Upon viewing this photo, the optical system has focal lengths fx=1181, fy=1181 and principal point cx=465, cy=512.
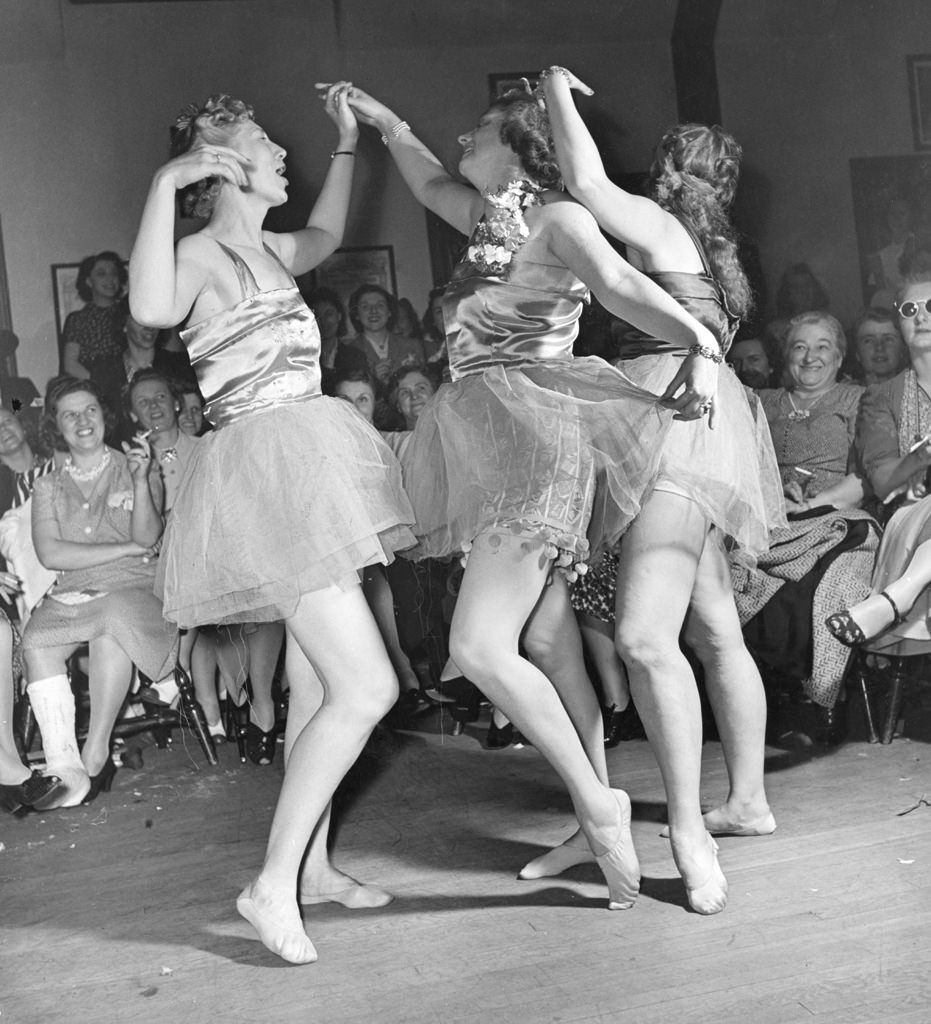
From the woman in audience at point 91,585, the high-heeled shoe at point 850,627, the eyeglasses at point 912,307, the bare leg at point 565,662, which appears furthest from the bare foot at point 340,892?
the eyeglasses at point 912,307

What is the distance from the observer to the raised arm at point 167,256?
87.0 inches

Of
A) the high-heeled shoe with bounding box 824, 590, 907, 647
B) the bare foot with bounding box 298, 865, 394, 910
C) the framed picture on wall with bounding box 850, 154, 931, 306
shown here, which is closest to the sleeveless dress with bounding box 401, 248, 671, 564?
the bare foot with bounding box 298, 865, 394, 910

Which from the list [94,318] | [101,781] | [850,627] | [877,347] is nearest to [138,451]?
[94,318]

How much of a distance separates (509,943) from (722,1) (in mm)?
3102

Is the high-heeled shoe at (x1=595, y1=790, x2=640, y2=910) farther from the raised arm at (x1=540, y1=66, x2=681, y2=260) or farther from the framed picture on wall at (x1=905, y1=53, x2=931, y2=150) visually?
the framed picture on wall at (x1=905, y1=53, x2=931, y2=150)

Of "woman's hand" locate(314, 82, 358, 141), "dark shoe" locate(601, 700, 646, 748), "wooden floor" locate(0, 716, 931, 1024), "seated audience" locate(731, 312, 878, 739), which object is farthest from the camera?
"dark shoe" locate(601, 700, 646, 748)

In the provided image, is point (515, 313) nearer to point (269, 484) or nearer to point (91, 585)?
point (269, 484)

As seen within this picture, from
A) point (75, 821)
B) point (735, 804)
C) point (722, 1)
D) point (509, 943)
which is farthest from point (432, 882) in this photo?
point (722, 1)

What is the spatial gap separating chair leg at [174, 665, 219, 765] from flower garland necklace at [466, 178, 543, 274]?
1.85 meters

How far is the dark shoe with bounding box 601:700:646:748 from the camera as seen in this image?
3512 mm

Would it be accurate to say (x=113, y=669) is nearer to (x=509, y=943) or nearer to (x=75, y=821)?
(x=75, y=821)

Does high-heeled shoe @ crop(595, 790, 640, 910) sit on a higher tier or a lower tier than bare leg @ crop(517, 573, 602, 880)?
lower

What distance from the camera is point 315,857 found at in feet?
8.15

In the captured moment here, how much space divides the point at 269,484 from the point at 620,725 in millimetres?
1670
